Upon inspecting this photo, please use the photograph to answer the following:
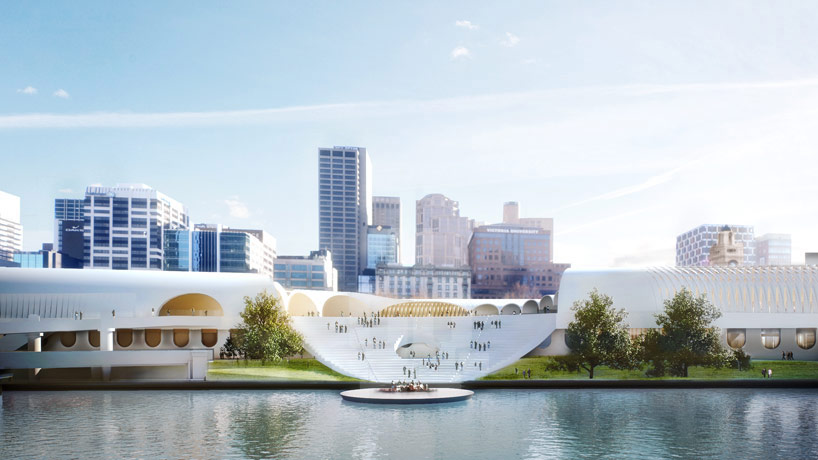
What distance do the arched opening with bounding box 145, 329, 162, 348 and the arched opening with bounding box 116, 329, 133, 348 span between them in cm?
134

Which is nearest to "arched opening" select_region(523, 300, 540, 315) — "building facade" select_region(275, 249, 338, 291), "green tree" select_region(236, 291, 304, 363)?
"green tree" select_region(236, 291, 304, 363)

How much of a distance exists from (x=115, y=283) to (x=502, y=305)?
46.1m

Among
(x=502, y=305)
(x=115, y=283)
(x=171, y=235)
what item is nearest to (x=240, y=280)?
(x=115, y=283)

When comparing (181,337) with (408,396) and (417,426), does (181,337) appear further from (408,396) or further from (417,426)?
(417,426)

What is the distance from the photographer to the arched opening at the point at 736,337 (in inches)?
2525

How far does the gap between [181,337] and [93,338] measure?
7.02 m

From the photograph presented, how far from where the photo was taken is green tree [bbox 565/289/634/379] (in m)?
57.3

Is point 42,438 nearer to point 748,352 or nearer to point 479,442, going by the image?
point 479,442

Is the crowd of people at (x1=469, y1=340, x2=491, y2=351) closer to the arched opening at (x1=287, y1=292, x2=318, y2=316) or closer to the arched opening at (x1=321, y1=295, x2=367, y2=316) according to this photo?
the arched opening at (x1=287, y1=292, x2=318, y2=316)

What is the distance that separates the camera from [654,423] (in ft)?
120

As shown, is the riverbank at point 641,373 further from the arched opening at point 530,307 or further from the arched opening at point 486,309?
the arched opening at point 486,309

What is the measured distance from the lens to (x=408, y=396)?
4531 centimetres

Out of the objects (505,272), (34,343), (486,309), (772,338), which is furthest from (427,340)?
(505,272)

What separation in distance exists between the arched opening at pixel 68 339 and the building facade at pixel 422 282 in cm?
11799
